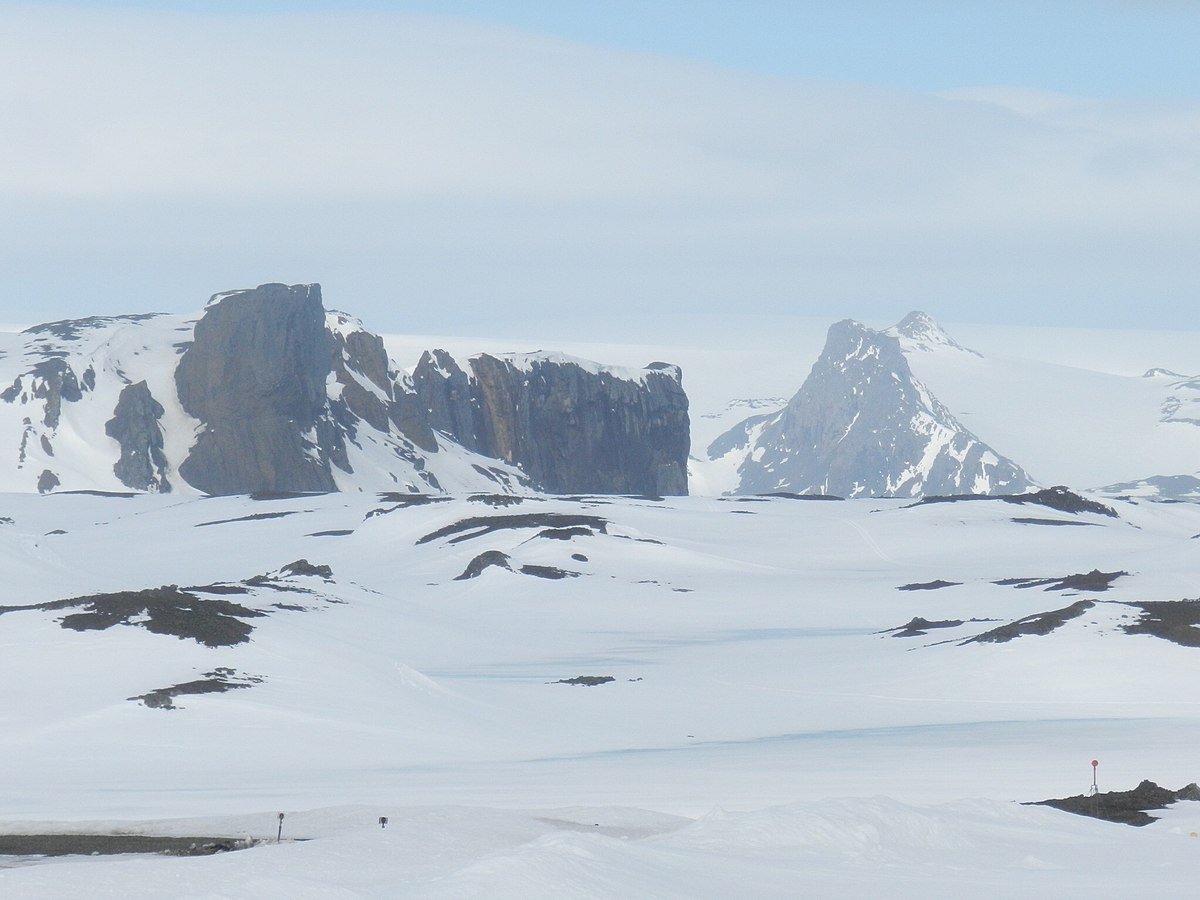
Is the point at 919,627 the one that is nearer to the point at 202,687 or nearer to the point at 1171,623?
the point at 1171,623

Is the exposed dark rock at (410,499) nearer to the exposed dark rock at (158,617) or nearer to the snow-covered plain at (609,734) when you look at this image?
the snow-covered plain at (609,734)

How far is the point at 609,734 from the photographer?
144 ft

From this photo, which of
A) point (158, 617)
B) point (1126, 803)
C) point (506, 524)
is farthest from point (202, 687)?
point (506, 524)

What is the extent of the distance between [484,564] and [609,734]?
49842 mm

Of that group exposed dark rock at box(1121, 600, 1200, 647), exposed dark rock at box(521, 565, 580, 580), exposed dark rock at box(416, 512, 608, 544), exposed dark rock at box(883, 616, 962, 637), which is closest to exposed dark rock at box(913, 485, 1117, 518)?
exposed dark rock at box(416, 512, 608, 544)

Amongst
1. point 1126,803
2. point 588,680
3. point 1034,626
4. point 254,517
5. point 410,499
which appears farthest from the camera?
point 410,499

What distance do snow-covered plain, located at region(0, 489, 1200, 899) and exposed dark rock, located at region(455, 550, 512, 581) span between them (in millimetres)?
2006

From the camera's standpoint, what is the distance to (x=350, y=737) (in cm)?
4066

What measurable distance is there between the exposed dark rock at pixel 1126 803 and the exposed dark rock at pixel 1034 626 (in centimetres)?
2594

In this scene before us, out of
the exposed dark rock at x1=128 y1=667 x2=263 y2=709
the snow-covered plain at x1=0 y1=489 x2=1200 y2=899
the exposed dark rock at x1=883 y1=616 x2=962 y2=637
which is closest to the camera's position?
the snow-covered plain at x1=0 y1=489 x2=1200 y2=899

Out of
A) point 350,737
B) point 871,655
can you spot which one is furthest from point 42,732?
point 871,655

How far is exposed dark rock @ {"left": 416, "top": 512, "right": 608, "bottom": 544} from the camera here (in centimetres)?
11631

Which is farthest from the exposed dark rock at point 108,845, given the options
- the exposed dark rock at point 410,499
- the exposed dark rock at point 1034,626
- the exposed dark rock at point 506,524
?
the exposed dark rock at point 410,499

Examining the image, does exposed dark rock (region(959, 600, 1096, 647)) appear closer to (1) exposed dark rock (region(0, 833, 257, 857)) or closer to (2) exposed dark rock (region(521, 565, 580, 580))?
(1) exposed dark rock (region(0, 833, 257, 857))
